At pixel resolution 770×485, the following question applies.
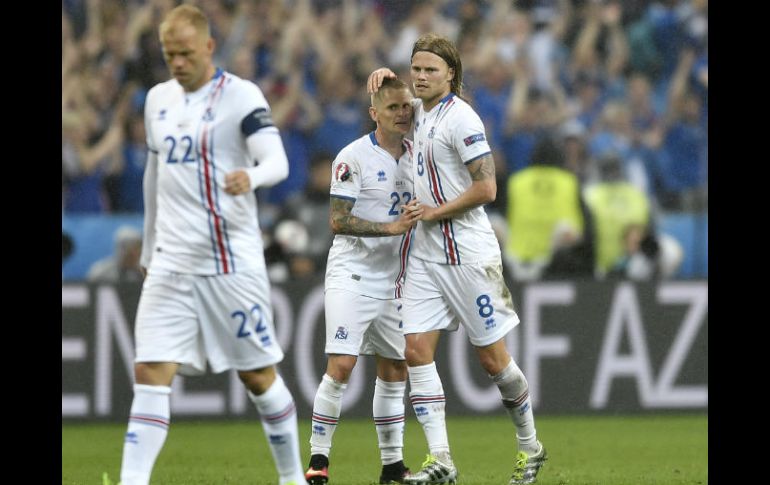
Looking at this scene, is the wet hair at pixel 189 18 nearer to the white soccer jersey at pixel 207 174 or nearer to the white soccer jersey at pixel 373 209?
the white soccer jersey at pixel 207 174

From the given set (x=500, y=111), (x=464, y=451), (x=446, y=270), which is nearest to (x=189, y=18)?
(x=446, y=270)

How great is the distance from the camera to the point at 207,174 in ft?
22.0

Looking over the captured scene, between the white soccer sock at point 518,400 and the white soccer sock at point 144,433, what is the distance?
2301 millimetres

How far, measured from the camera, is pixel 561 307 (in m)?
12.3

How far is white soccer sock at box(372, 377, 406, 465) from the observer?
833 centimetres

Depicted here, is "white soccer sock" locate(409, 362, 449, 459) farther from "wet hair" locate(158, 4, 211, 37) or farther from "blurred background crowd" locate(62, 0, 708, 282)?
"blurred background crowd" locate(62, 0, 708, 282)

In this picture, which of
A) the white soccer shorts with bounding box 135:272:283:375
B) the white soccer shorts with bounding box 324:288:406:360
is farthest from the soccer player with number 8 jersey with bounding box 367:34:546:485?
the white soccer shorts with bounding box 135:272:283:375

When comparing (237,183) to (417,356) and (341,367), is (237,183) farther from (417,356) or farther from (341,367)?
(341,367)

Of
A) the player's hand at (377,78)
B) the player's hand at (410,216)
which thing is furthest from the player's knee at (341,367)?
the player's hand at (377,78)

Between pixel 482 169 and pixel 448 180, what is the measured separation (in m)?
0.27

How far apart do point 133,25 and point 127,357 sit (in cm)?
486

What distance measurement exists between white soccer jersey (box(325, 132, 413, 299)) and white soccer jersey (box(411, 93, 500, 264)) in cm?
25

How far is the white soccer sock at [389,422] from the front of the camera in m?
8.33
